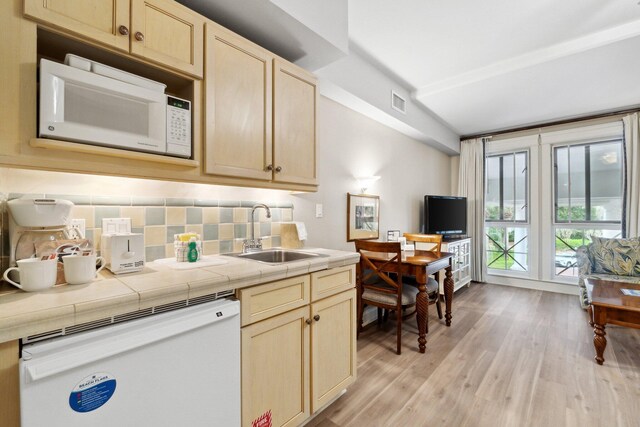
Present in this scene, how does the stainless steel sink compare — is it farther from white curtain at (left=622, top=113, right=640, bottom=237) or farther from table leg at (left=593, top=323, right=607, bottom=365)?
white curtain at (left=622, top=113, right=640, bottom=237)

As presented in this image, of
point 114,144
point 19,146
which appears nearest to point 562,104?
point 114,144

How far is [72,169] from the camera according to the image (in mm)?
1108

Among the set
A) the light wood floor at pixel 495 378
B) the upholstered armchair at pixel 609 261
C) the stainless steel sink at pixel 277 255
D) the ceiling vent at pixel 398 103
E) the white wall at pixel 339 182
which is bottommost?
the light wood floor at pixel 495 378

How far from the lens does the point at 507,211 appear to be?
16.2ft

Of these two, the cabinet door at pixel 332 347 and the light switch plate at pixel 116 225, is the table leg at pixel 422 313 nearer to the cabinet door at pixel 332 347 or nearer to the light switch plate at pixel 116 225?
the cabinet door at pixel 332 347

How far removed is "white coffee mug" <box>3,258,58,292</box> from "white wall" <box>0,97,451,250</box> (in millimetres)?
458

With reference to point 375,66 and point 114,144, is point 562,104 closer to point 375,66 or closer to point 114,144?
point 375,66

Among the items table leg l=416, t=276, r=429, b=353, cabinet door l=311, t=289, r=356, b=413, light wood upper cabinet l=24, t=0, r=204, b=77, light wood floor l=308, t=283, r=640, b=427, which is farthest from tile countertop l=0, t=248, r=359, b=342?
table leg l=416, t=276, r=429, b=353

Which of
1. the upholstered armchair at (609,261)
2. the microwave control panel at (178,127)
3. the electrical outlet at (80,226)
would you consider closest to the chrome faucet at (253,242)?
the microwave control panel at (178,127)

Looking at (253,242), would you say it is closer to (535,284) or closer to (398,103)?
(398,103)

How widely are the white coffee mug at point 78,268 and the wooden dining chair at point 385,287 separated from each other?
6.33 feet

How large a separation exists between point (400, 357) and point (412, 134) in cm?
284

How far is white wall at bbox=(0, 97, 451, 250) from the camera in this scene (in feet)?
4.36

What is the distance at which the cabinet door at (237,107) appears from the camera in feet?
4.80
